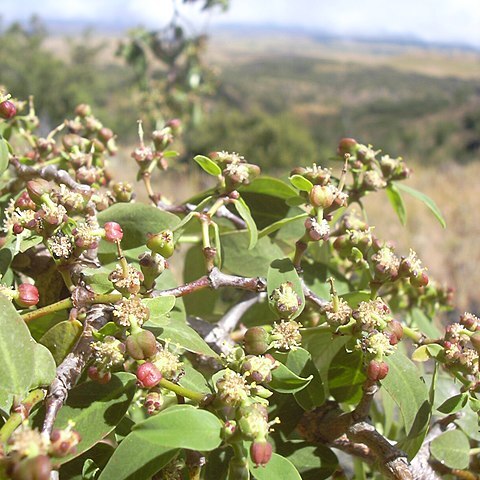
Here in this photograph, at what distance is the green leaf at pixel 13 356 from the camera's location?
0.60 m

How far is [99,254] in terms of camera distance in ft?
2.88

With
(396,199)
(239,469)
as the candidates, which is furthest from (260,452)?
(396,199)

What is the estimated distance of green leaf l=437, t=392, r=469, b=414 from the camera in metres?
0.76

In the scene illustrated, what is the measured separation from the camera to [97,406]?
0.64m

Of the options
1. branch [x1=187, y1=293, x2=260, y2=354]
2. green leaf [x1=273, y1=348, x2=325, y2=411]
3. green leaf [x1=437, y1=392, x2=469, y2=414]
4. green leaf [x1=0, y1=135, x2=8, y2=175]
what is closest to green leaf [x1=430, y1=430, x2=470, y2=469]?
green leaf [x1=437, y1=392, x2=469, y2=414]

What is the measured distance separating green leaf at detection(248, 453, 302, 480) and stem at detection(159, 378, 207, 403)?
0.08 m

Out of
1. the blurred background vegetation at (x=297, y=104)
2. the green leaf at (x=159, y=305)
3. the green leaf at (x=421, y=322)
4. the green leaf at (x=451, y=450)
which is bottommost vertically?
the blurred background vegetation at (x=297, y=104)

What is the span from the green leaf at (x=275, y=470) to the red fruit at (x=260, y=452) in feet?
0.15

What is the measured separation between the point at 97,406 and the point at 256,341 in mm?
181

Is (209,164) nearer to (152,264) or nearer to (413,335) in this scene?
(152,264)

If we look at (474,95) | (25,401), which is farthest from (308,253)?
(474,95)

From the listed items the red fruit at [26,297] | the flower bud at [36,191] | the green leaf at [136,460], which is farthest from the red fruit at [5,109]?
the green leaf at [136,460]

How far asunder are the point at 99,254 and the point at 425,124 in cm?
3939

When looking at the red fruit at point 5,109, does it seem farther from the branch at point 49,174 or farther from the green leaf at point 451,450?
the green leaf at point 451,450
